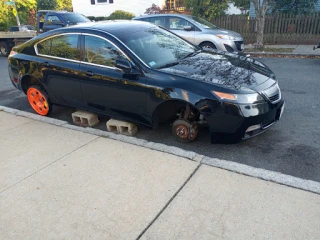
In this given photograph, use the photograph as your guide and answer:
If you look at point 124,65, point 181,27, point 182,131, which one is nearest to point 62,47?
point 124,65

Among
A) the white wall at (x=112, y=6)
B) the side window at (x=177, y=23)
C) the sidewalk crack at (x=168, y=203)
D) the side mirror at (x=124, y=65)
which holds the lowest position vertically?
the sidewalk crack at (x=168, y=203)

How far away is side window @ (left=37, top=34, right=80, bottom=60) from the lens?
4504 mm

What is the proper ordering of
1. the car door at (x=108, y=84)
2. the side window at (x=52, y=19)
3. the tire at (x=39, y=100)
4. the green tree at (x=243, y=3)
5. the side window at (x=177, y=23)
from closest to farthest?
the car door at (x=108, y=84), the tire at (x=39, y=100), the side window at (x=177, y=23), the side window at (x=52, y=19), the green tree at (x=243, y=3)

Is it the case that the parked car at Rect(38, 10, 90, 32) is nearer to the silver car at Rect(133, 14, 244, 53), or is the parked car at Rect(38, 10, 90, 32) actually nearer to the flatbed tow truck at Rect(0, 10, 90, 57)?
the flatbed tow truck at Rect(0, 10, 90, 57)

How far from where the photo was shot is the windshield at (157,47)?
4.04 meters

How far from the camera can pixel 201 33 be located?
9.29 meters

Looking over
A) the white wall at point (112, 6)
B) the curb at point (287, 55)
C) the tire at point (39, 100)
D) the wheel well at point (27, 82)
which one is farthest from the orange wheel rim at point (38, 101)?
the white wall at point (112, 6)

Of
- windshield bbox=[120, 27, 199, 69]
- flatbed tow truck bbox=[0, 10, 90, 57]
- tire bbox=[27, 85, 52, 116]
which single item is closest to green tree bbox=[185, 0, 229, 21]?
flatbed tow truck bbox=[0, 10, 90, 57]

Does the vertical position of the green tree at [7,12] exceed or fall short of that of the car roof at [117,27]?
it exceeds it

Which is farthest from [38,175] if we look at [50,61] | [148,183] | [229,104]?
[229,104]

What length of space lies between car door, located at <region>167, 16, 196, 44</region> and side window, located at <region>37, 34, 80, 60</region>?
5566 mm

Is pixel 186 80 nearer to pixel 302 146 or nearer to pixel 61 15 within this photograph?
pixel 302 146

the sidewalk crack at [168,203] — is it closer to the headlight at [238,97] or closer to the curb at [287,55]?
the headlight at [238,97]

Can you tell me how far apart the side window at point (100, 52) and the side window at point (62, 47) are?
0.24 m
